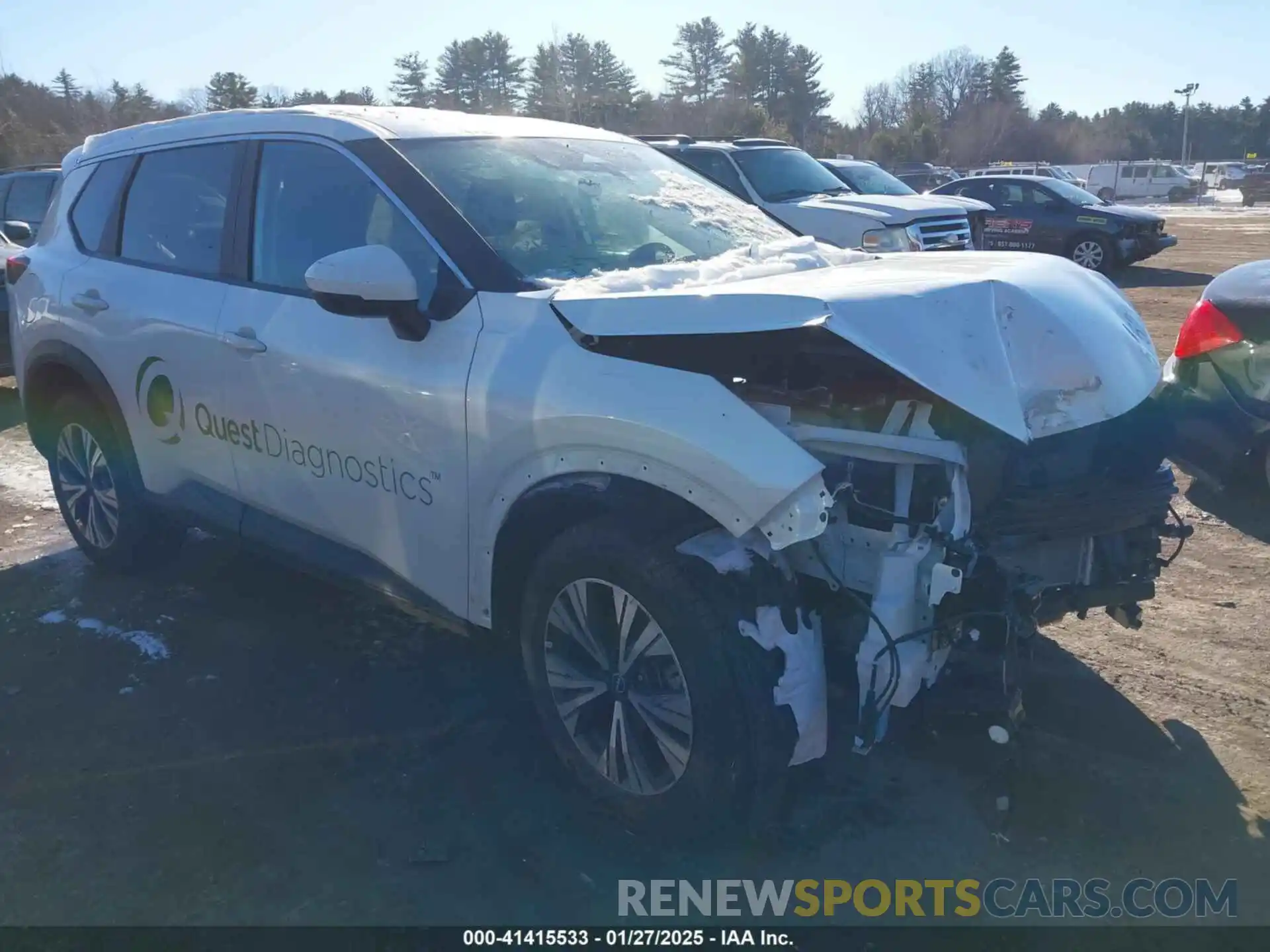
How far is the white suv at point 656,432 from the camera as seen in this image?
2.83 m

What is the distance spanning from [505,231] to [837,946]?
91.3 inches

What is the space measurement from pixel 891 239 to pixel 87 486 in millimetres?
8554

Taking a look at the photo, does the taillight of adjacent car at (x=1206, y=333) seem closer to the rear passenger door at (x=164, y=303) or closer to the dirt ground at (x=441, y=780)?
the dirt ground at (x=441, y=780)

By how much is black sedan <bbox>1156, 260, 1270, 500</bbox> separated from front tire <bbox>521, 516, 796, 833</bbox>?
339cm

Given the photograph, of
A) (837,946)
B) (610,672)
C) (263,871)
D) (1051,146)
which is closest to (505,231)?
(610,672)

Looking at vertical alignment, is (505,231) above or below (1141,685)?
above

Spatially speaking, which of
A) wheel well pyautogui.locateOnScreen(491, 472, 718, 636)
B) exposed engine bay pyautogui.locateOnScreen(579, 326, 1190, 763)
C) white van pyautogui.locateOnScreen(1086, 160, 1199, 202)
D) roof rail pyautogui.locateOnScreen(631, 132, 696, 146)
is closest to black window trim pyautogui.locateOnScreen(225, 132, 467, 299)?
wheel well pyautogui.locateOnScreen(491, 472, 718, 636)

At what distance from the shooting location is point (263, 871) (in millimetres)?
3082

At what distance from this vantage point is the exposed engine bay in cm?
288

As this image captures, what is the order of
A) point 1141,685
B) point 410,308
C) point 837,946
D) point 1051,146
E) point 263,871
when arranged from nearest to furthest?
point 837,946
point 263,871
point 410,308
point 1141,685
point 1051,146

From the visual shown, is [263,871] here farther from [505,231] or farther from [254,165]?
[254,165]

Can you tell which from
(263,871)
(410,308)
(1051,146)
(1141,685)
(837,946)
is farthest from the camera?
(1051,146)

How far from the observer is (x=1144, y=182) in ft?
165

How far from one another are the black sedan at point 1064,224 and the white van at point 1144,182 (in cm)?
3432
